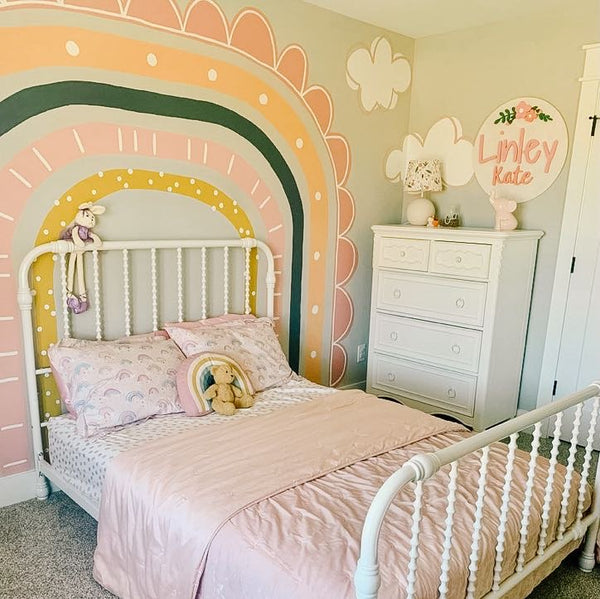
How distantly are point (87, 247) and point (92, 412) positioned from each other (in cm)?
73

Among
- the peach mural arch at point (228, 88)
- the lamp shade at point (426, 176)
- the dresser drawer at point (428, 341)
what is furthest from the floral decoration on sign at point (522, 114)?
the dresser drawer at point (428, 341)

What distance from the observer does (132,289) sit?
2617 mm

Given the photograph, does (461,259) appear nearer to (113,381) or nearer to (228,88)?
(228,88)

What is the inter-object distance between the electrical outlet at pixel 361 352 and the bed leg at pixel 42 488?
2058 mm

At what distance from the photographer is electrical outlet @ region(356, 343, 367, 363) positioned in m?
3.76

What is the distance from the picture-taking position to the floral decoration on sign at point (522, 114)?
316 cm

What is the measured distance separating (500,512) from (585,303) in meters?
1.88

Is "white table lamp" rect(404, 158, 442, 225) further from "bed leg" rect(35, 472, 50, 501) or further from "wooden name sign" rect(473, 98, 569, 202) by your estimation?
"bed leg" rect(35, 472, 50, 501)

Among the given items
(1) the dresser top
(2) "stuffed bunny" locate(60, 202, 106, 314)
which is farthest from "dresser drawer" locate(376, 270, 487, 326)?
(2) "stuffed bunny" locate(60, 202, 106, 314)

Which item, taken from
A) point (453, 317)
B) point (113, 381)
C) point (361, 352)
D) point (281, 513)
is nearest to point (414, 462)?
point (281, 513)

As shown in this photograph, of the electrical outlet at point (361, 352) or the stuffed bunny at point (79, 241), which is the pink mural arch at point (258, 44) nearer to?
the electrical outlet at point (361, 352)

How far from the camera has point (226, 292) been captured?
9.61 feet

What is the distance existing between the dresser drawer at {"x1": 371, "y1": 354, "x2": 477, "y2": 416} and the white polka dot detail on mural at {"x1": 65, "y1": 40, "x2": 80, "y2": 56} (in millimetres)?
2339

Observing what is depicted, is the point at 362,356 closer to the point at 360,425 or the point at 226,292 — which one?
the point at 226,292
